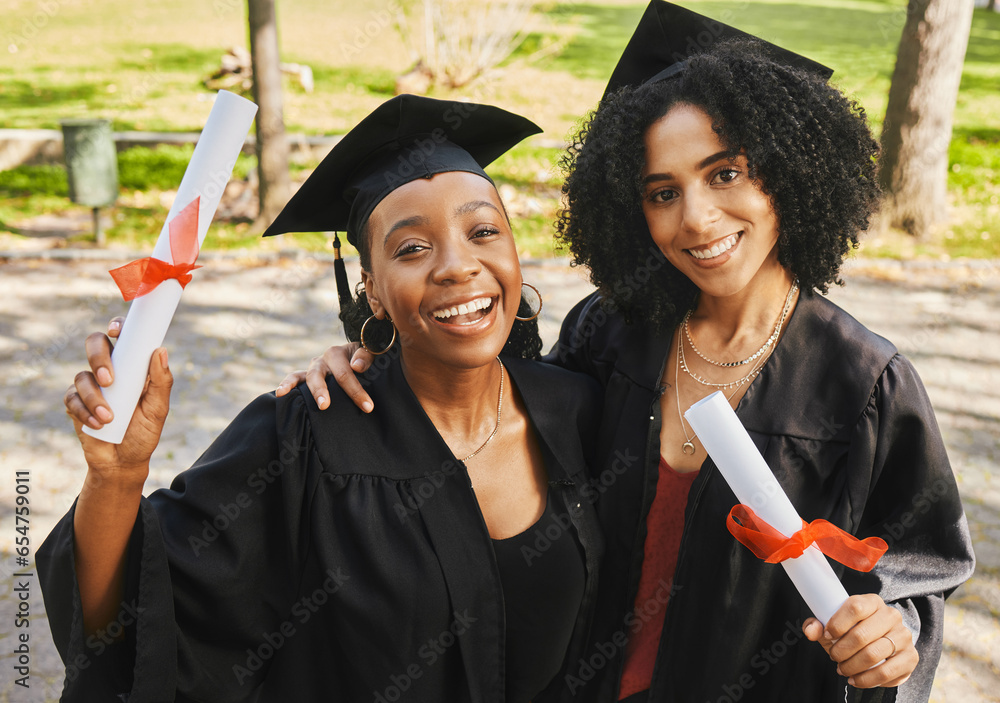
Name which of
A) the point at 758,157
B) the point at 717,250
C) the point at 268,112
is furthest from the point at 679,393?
the point at 268,112

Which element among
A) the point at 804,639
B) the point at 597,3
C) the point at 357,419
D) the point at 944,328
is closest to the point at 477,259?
the point at 357,419

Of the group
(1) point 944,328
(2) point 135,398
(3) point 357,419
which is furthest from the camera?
(1) point 944,328

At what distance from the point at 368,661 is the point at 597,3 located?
74.2 ft

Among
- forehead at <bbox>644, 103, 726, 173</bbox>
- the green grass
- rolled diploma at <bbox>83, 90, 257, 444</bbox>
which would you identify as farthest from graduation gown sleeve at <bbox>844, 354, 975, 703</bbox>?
the green grass

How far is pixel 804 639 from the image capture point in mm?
2113

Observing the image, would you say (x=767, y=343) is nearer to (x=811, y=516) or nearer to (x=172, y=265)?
(x=811, y=516)

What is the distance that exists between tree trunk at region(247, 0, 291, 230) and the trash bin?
60.1 inches

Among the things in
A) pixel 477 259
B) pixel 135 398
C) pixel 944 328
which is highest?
pixel 477 259

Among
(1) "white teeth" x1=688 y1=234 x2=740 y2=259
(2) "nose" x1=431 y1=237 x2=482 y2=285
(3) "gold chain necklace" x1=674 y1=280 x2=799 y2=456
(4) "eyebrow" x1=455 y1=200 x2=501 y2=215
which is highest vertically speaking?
(4) "eyebrow" x1=455 y1=200 x2=501 y2=215

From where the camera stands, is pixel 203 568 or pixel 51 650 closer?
pixel 203 568

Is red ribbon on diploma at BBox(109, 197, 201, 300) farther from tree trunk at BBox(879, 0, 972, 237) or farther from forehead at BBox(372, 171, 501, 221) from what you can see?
tree trunk at BBox(879, 0, 972, 237)

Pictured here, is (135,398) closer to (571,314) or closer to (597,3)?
(571,314)

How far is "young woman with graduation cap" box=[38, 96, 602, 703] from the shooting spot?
1.82m

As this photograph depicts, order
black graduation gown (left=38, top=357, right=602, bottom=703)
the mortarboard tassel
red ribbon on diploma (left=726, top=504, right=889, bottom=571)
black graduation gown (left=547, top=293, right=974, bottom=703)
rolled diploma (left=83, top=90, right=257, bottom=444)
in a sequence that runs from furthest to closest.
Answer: the mortarboard tassel → black graduation gown (left=547, top=293, right=974, bottom=703) → black graduation gown (left=38, top=357, right=602, bottom=703) → red ribbon on diploma (left=726, top=504, right=889, bottom=571) → rolled diploma (left=83, top=90, right=257, bottom=444)
